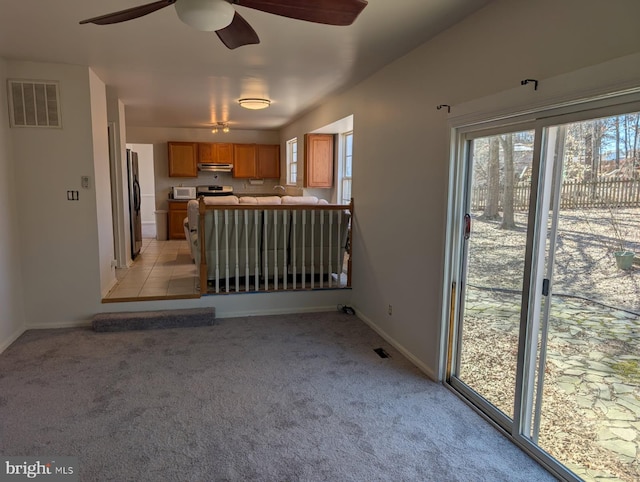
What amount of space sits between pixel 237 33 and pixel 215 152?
266 inches

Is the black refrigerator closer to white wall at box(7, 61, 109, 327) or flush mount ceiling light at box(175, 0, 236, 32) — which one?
white wall at box(7, 61, 109, 327)

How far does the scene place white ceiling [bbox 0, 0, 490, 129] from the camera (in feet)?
8.48

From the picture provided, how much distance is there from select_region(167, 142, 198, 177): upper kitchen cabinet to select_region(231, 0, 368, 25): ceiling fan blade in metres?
7.15

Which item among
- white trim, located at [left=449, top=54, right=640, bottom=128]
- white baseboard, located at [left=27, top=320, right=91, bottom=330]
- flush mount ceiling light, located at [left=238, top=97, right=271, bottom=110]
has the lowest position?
white baseboard, located at [left=27, top=320, right=91, bottom=330]

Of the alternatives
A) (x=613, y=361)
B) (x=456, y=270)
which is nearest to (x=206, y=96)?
(x=456, y=270)

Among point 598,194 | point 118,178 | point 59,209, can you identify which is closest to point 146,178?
point 118,178

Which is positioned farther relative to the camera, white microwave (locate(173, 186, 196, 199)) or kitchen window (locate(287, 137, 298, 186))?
white microwave (locate(173, 186, 196, 199))

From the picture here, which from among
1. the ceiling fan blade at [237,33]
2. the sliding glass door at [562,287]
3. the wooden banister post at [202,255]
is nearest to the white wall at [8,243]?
the wooden banister post at [202,255]

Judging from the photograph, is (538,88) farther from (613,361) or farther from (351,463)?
(351,463)

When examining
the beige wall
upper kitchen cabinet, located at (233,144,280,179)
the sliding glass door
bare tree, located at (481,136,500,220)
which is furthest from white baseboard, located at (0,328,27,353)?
upper kitchen cabinet, located at (233,144,280,179)

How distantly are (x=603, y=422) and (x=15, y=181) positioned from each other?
4.75 meters

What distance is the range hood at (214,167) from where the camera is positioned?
8.59m

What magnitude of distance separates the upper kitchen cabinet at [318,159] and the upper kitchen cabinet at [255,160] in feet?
7.45

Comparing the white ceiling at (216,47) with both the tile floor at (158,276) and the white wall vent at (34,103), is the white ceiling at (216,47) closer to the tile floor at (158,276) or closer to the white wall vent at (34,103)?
the white wall vent at (34,103)
